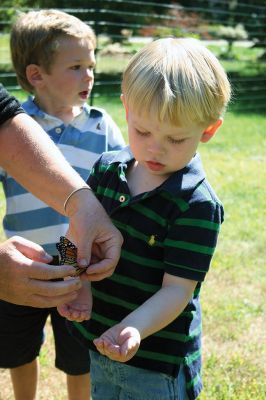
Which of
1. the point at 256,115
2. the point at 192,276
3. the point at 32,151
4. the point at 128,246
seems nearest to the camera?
the point at 192,276

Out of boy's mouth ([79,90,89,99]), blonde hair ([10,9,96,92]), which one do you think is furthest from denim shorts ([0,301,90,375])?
blonde hair ([10,9,96,92])

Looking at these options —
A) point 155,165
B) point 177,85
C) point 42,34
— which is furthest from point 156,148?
point 42,34

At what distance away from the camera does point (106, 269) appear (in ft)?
6.23

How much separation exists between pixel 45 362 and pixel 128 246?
162 cm

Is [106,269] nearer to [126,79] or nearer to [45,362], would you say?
[126,79]

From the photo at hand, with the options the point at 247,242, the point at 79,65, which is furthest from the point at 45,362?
the point at 247,242

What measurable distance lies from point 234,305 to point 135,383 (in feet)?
6.84

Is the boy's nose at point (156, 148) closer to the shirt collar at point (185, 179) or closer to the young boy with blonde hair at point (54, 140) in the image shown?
the shirt collar at point (185, 179)

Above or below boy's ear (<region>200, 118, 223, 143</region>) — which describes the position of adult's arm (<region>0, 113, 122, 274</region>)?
below

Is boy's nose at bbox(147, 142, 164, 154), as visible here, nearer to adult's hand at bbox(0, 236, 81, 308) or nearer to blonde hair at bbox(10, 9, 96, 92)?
adult's hand at bbox(0, 236, 81, 308)

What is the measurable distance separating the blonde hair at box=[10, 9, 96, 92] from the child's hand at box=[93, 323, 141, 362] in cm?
162

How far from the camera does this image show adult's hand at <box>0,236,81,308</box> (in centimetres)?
187

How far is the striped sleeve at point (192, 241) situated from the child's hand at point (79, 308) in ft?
1.07

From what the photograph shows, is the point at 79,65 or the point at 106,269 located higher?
the point at 79,65
